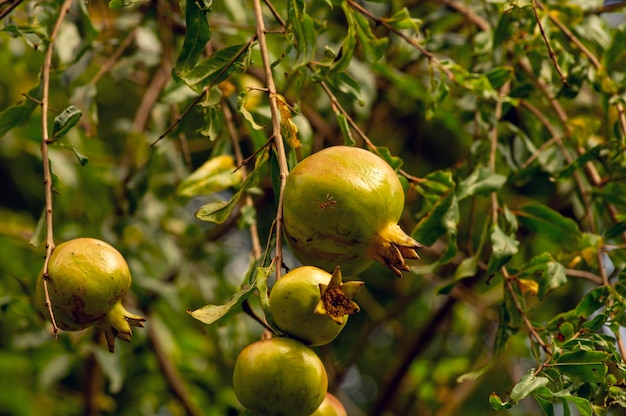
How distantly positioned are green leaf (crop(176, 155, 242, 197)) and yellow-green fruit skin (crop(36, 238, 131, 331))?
562mm

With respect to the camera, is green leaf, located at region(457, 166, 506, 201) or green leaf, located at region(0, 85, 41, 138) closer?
green leaf, located at region(0, 85, 41, 138)

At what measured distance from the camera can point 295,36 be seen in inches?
49.5

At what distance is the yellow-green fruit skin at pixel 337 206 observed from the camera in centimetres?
92

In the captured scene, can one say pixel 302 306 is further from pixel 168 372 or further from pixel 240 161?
pixel 168 372

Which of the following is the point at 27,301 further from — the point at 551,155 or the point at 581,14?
the point at 581,14

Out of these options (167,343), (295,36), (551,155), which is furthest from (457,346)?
(295,36)

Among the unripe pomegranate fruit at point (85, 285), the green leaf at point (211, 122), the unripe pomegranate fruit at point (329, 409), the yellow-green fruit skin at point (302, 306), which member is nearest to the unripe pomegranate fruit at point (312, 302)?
the yellow-green fruit skin at point (302, 306)

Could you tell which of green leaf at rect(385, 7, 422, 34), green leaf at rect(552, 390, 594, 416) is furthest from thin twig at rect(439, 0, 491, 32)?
green leaf at rect(552, 390, 594, 416)

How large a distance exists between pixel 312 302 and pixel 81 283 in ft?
1.09

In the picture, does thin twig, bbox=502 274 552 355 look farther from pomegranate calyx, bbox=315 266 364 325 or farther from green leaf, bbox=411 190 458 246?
pomegranate calyx, bbox=315 266 364 325

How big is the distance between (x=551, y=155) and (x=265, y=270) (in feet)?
3.14

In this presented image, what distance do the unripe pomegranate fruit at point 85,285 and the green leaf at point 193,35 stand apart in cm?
31

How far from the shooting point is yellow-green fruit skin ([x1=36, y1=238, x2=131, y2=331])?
101 cm

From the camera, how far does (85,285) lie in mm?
1017
